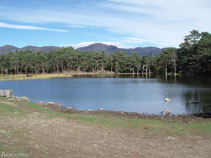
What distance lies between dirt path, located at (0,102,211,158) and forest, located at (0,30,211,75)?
254ft

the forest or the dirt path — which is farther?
the forest

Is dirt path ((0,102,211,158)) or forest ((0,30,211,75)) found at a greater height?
forest ((0,30,211,75))

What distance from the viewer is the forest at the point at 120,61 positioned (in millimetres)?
89312

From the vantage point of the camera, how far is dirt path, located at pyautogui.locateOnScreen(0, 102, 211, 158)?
8.99 m

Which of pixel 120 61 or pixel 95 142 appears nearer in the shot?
pixel 95 142

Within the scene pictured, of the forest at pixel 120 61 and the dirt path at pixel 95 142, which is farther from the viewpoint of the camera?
the forest at pixel 120 61

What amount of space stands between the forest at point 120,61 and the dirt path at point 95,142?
77.4 m

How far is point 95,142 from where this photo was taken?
10891 mm

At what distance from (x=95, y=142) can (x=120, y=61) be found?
12094 centimetres

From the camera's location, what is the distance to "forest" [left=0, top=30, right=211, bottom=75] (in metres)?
89.3

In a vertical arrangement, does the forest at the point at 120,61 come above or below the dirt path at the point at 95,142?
above

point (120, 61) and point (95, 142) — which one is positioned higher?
point (120, 61)

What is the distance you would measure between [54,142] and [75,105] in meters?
19.0

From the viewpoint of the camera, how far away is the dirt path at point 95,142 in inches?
354
